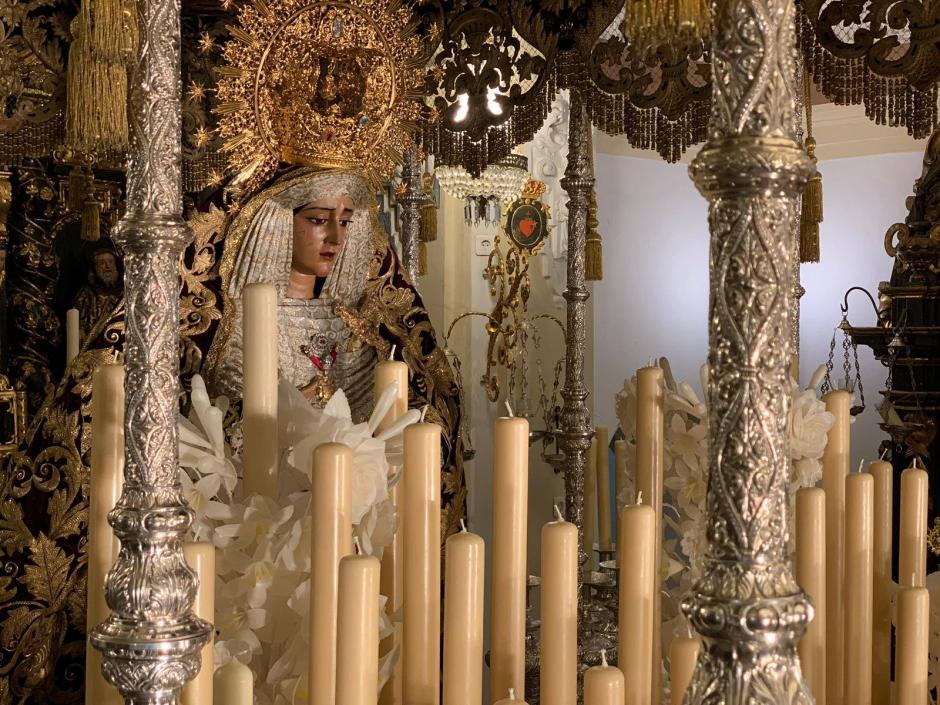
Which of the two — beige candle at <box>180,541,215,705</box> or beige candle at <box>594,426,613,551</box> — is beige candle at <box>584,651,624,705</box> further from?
beige candle at <box>594,426,613,551</box>

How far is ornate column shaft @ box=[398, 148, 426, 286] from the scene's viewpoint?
3.18 m

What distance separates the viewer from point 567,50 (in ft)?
7.07

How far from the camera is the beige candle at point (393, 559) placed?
779mm

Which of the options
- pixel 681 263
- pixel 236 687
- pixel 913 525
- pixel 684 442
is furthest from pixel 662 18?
pixel 681 263

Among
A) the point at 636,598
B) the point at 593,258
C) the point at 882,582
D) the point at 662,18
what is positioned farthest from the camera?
the point at 593,258

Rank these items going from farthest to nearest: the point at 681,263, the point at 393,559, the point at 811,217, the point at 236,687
A: the point at 681,263
the point at 811,217
the point at 393,559
the point at 236,687

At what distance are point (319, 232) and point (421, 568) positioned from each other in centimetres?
122

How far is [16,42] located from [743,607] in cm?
165

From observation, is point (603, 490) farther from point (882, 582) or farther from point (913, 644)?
point (913, 644)

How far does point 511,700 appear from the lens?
596mm

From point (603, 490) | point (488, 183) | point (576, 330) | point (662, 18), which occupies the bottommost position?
point (603, 490)

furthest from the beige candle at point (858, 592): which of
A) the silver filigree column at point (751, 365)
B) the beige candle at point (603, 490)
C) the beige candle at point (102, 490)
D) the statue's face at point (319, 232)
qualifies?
the statue's face at point (319, 232)

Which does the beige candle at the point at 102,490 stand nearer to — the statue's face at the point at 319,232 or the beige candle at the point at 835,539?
the beige candle at the point at 835,539

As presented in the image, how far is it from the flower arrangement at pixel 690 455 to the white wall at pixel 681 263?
3577 mm
